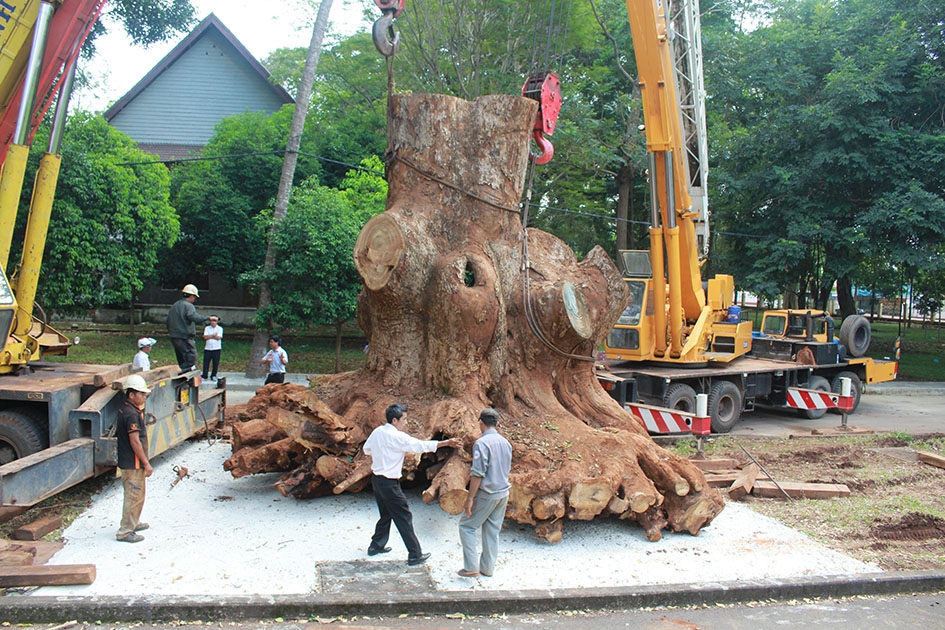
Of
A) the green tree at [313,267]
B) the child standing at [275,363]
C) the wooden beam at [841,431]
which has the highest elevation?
the green tree at [313,267]

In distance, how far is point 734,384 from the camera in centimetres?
1419

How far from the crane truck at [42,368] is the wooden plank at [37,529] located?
0.21 metres

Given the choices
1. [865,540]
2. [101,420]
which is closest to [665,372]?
[865,540]

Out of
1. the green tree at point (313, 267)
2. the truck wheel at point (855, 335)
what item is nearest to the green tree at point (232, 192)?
the green tree at point (313, 267)

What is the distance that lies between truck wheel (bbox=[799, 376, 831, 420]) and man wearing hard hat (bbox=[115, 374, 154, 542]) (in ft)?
43.8

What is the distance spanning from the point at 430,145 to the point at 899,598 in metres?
6.16

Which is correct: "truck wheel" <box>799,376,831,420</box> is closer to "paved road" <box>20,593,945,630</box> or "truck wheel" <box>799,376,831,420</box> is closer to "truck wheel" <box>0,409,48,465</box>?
"paved road" <box>20,593,945,630</box>

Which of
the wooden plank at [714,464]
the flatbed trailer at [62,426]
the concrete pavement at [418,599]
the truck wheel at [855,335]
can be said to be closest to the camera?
the concrete pavement at [418,599]

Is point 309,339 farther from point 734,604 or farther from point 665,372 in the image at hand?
point 734,604

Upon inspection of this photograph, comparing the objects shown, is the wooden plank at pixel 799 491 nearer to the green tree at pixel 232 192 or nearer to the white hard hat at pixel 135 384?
the white hard hat at pixel 135 384

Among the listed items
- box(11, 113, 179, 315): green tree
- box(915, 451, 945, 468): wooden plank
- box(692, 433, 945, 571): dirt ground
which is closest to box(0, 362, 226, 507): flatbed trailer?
box(692, 433, 945, 571): dirt ground

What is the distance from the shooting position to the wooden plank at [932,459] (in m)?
10.7

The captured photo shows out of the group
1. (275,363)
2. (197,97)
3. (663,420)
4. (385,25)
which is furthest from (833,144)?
(197,97)

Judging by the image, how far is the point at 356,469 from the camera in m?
7.27
